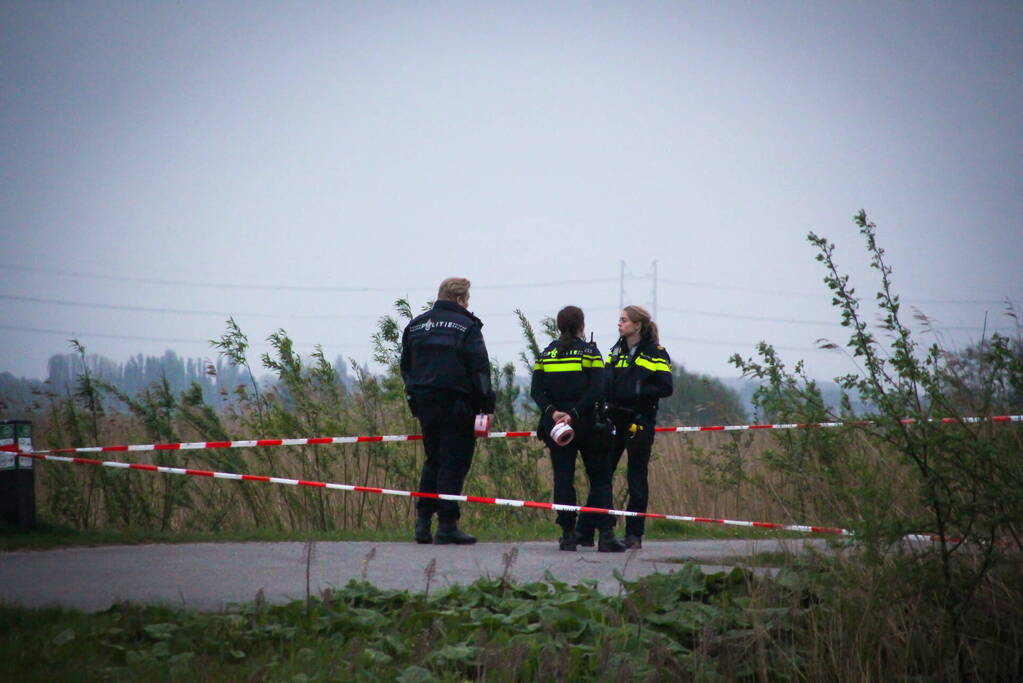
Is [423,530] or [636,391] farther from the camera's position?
[423,530]

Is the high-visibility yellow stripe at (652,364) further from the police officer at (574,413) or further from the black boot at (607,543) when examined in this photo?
the black boot at (607,543)

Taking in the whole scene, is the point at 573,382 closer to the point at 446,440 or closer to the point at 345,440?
the point at 446,440

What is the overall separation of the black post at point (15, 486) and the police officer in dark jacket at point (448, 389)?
322 cm

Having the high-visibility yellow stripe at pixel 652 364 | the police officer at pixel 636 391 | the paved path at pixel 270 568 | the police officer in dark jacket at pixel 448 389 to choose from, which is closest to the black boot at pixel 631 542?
the police officer at pixel 636 391

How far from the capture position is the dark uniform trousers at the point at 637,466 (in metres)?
9.54

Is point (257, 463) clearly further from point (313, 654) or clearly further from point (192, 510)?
point (313, 654)

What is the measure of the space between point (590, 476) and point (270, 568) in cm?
299

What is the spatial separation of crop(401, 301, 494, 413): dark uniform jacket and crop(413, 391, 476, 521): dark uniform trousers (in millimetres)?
84

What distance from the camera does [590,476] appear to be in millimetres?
9648

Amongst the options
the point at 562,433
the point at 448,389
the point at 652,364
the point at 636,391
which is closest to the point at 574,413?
the point at 562,433

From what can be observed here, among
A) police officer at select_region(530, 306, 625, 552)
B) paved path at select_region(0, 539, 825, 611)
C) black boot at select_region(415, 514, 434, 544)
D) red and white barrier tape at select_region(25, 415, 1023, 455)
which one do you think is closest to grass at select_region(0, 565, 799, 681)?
paved path at select_region(0, 539, 825, 611)

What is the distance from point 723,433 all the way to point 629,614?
6.67 meters

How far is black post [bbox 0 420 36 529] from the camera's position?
381 inches

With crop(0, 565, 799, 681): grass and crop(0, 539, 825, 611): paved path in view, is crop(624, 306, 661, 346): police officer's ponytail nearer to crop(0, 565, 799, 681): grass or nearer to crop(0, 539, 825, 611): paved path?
crop(0, 539, 825, 611): paved path
